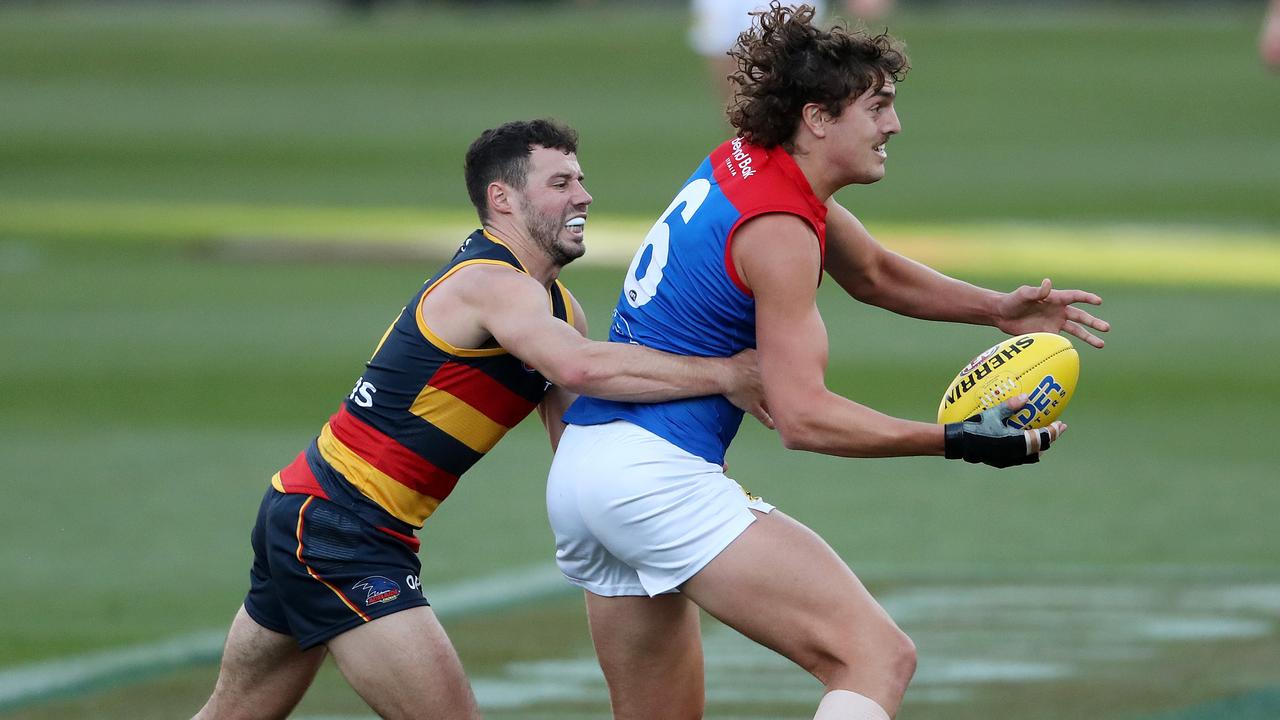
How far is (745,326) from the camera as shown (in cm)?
566

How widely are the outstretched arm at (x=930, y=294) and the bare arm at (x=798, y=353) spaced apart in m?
0.90

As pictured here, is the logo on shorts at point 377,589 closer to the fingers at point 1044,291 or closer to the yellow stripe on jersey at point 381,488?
the yellow stripe on jersey at point 381,488

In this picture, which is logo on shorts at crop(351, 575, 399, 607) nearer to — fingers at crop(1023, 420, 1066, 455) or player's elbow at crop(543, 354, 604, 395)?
player's elbow at crop(543, 354, 604, 395)

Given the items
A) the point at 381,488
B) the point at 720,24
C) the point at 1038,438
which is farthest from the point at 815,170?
the point at 720,24

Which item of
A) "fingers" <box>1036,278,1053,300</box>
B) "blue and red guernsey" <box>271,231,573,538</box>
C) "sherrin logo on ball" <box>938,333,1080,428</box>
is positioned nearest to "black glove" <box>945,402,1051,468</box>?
"sherrin logo on ball" <box>938,333,1080,428</box>

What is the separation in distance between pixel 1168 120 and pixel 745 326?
109ft

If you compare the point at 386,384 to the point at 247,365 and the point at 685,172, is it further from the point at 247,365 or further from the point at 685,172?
the point at 685,172

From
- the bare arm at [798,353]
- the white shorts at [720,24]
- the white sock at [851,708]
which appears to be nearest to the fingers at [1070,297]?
the bare arm at [798,353]

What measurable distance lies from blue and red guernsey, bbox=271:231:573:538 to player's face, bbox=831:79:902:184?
93cm

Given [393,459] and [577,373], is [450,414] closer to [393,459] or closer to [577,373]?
[393,459]

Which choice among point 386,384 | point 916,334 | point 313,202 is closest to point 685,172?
point 313,202

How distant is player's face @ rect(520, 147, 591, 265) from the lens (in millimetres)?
6020

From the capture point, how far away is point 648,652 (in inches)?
228

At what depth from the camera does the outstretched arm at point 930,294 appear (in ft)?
20.9
